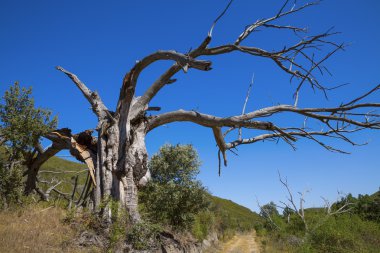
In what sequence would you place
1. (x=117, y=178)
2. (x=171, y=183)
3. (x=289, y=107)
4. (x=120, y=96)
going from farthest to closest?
(x=171, y=183) < (x=120, y=96) < (x=117, y=178) < (x=289, y=107)

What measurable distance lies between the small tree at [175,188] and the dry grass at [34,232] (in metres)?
7.96

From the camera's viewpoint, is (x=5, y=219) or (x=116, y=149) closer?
(x=5, y=219)

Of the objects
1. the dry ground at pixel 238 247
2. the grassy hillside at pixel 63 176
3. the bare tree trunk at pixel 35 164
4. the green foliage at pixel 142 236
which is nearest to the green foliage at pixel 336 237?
the dry ground at pixel 238 247

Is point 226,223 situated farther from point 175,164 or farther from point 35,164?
point 35,164

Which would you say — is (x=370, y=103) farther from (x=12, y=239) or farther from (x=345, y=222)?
(x=345, y=222)

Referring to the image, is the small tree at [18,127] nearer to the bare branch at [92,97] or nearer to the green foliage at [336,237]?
the bare branch at [92,97]

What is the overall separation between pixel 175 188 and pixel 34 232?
11.1m

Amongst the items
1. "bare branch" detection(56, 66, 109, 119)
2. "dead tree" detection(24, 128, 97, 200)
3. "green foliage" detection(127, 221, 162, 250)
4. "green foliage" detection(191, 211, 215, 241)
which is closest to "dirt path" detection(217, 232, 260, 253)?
"green foliage" detection(191, 211, 215, 241)

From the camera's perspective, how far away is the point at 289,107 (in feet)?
28.8

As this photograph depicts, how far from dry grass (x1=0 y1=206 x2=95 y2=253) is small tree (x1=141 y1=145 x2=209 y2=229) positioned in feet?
26.1

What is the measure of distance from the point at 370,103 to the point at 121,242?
7129 mm

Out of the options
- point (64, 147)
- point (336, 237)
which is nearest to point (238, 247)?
point (336, 237)

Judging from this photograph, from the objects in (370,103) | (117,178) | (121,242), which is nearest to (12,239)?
(121,242)

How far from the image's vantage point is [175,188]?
18562mm
